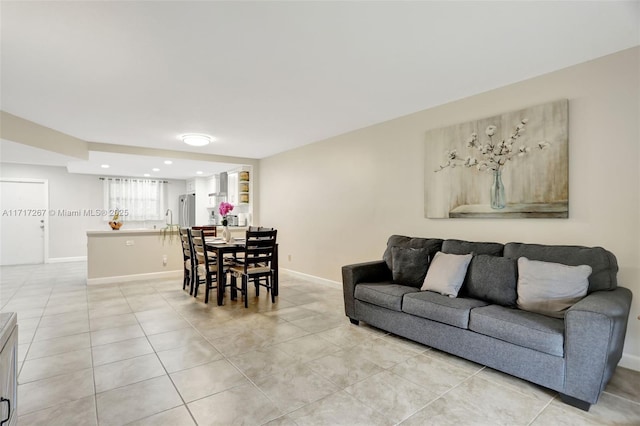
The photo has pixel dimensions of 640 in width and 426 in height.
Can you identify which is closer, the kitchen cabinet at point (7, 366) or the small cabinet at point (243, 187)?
the kitchen cabinet at point (7, 366)

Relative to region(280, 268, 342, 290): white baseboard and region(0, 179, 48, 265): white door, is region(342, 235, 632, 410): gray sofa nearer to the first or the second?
region(280, 268, 342, 290): white baseboard

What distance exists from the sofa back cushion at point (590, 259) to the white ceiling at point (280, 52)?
153cm

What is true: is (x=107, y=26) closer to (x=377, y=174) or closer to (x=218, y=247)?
(x=218, y=247)

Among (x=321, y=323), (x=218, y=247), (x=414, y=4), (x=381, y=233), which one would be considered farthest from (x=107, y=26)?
(x=381, y=233)

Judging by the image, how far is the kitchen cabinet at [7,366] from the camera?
1.12 m

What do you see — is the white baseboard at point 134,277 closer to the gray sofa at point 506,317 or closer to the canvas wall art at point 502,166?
the gray sofa at point 506,317


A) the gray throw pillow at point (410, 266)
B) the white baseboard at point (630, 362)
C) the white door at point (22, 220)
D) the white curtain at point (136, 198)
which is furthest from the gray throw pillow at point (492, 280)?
the white door at point (22, 220)

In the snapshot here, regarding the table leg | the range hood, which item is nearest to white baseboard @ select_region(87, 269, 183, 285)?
the table leg

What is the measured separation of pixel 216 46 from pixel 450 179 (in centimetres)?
263

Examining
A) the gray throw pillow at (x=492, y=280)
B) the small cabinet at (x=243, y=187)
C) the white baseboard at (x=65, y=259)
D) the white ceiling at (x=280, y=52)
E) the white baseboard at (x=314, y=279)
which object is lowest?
the white baseboard at (x=65, y=259)

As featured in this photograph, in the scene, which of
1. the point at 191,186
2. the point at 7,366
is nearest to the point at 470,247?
the point at 7,366

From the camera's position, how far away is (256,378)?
2391 mm

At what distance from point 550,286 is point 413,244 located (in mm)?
1374

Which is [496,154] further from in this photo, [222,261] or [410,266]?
[222,261]
